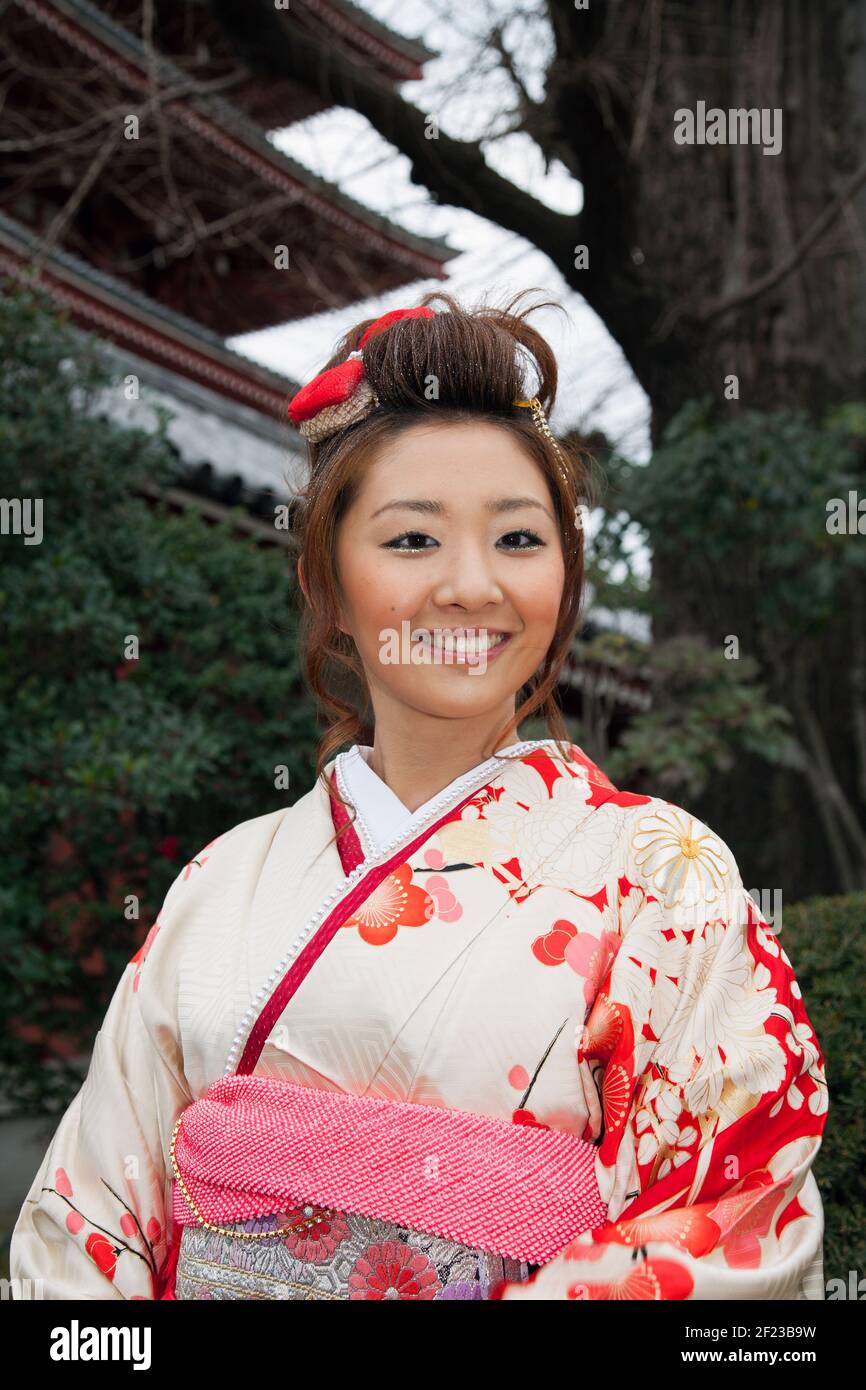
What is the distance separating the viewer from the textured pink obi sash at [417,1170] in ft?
5.35

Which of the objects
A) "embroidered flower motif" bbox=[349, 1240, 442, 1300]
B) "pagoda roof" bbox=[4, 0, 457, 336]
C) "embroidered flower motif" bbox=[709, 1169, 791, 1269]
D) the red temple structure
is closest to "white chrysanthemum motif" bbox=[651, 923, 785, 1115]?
"embroidered flower motif" bbox=[709, 1169, 791, 1269]

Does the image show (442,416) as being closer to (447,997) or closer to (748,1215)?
(447,997)

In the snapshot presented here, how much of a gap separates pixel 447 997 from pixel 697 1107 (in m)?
0.36

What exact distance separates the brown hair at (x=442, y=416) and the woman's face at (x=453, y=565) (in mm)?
38

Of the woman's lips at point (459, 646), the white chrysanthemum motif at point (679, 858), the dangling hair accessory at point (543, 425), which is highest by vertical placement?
the dangling hair accessory at point (543, 425)

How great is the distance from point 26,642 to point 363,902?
330cm

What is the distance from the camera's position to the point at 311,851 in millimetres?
2006

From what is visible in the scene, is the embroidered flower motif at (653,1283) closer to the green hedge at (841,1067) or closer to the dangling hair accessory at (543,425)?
the green hedge at (841,1067)

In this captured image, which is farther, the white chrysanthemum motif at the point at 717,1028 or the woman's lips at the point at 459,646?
the woman's lips at the point at 459,646

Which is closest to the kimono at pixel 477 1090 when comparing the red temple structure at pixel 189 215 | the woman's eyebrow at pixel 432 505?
the woman's eyebrow at pixel 432 505

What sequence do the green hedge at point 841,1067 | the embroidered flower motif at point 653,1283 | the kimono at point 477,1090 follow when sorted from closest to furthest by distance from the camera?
the embroidered flower motif at point 653,1283 → the kimono at point 477,1090 → the green hedge at point 841,1067

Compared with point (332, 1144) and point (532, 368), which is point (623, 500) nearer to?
point (532, 368)

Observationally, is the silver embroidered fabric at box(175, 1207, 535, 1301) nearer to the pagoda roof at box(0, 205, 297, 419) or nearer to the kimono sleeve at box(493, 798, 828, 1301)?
the kimono sleeve at box(493, 798, 828, 1301)
